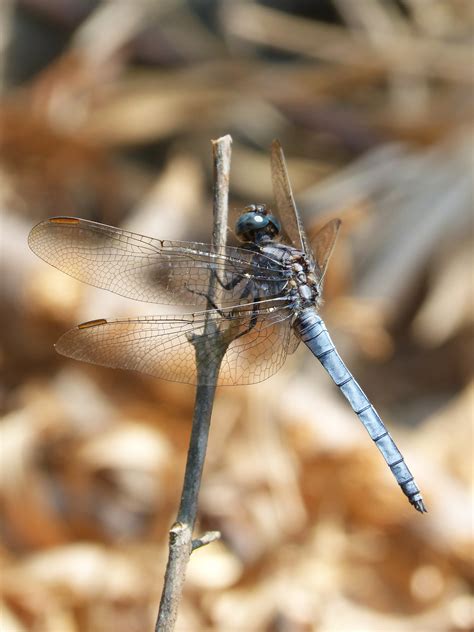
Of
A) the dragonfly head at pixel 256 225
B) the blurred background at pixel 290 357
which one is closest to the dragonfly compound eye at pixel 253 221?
the dragonfly head at pixel 256 225

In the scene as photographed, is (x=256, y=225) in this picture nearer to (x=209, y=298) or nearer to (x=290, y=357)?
(x=209, y=298)

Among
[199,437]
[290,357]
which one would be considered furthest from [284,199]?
[290,357]

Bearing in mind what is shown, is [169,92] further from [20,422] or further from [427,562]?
[427,562]

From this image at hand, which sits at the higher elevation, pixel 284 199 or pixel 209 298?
pixel 284 199

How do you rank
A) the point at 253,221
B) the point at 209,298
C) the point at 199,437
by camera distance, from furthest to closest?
the point at 253,221
the point at 209,298
the point at 199,437

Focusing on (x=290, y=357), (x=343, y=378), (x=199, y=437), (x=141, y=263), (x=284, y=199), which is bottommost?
(x=199, y=437)

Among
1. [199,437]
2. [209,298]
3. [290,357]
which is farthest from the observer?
[290,357]
